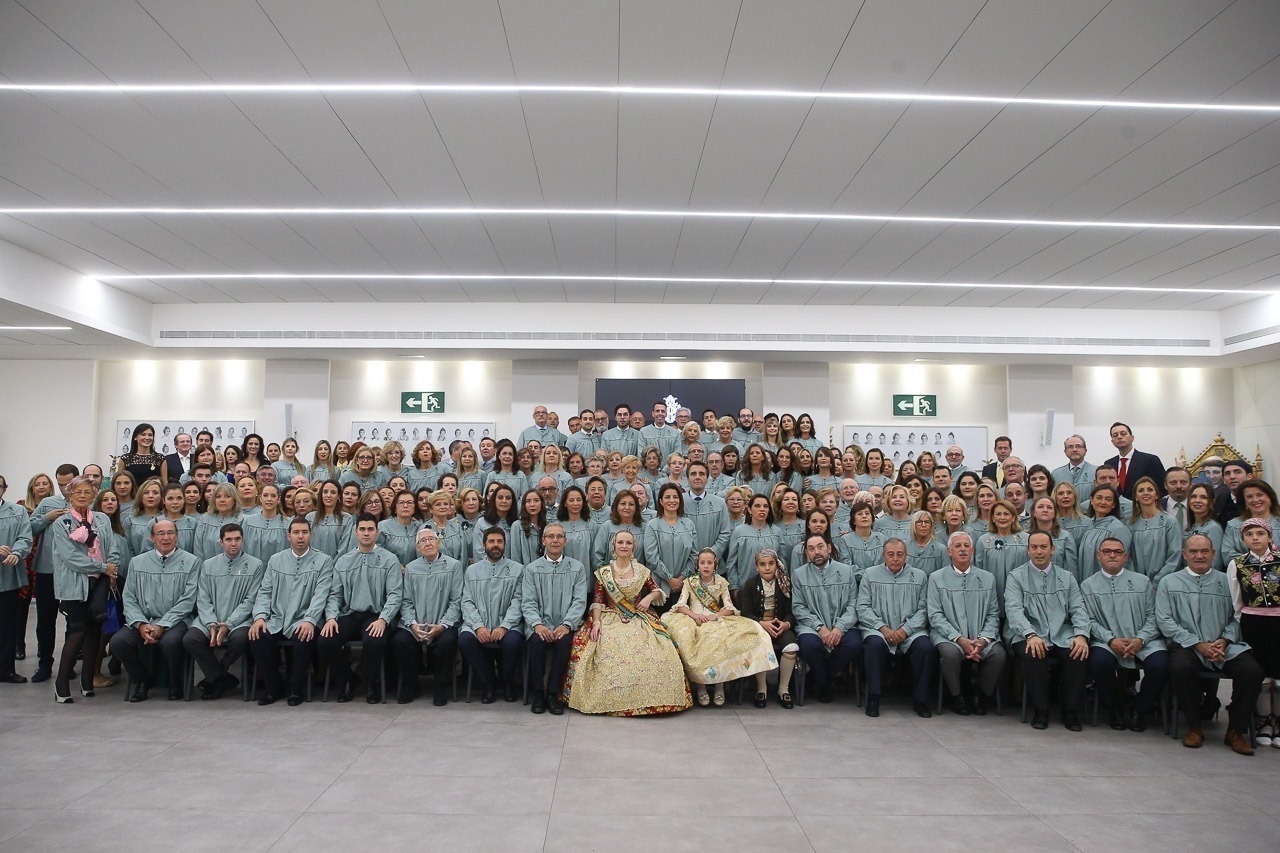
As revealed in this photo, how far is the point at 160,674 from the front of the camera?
6.27m

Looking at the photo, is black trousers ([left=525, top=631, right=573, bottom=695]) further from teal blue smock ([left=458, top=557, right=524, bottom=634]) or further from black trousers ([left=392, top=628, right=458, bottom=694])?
black trousers ([left=392, top=628, right=458, bottom=694])

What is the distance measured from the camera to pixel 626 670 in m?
5.68

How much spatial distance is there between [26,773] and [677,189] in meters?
6.03

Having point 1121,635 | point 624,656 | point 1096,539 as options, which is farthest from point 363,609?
point 1096,539

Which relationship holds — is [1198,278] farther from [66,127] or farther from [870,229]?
[66,127]

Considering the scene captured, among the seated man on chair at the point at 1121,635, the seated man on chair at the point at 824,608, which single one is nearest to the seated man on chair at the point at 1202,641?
the seated man on chair at the point at 1121,635

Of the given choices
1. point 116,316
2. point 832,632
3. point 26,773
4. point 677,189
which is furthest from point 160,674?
point 116,316

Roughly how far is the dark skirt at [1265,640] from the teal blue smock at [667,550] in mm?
3758

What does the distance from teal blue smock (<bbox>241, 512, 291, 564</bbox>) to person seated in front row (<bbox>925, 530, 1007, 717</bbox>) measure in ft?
16.7

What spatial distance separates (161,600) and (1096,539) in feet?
23.2

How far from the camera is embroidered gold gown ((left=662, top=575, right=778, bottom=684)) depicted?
5.79 meters

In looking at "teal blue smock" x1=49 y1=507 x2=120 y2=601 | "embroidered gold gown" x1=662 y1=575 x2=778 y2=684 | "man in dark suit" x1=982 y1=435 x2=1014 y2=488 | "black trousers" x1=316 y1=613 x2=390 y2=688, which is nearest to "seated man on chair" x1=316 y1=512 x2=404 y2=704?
"black trousers" x1=316 y1=613 x2=390 y2=688

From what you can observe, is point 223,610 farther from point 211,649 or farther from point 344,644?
point 344,644

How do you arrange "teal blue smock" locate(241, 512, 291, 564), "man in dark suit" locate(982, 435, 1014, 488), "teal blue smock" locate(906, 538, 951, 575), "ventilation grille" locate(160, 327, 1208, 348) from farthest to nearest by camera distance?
"ventilation grille" locate(160, 327, 1208, 348), "man in dark suit" locate(982, 435, 1014, 488), "teal blue smock" locate(241, 512, 291, 564), "teal blue smock" locate(906, 538, 951, 575)
